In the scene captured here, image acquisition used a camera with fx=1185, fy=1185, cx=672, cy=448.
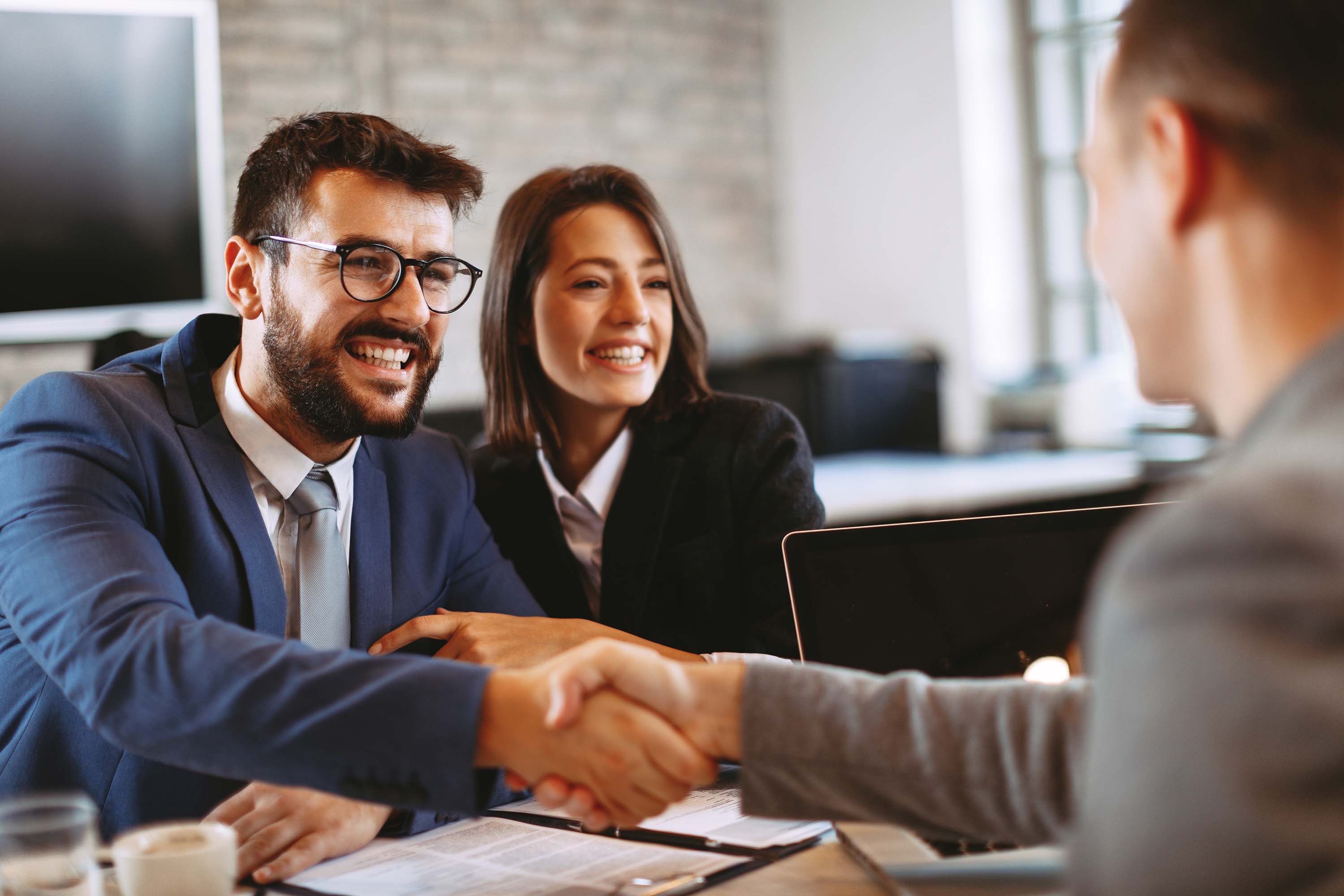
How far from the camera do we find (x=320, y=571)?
57.1 inches

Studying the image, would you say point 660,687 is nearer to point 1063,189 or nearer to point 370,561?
point 370,561

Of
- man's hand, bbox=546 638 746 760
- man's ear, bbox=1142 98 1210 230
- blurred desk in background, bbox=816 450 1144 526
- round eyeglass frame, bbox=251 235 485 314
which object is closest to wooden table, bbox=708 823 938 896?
man's hand, bbox=546 638 746 760

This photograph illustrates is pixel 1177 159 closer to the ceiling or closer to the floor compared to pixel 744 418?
closer to the ceiling

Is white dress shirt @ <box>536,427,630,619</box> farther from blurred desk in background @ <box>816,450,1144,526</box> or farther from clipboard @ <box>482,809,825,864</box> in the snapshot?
blurred desk in background @ <box>816,450,1144,526</box>

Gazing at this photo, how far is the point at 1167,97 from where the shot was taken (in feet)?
2.32

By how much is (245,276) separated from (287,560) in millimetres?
393

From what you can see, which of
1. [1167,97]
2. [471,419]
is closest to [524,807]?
[1167,97]

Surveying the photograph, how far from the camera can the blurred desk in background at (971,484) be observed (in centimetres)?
340

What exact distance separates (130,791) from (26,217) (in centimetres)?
362

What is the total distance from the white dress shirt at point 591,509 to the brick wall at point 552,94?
2.39 m

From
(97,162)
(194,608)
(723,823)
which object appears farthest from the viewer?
(97,162)

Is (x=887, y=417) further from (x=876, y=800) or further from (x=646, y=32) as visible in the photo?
(x=876, y=800)

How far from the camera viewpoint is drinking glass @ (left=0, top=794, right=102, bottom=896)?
0.85 meters

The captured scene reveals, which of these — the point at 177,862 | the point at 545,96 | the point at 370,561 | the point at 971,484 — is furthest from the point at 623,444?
the point at 545,96
